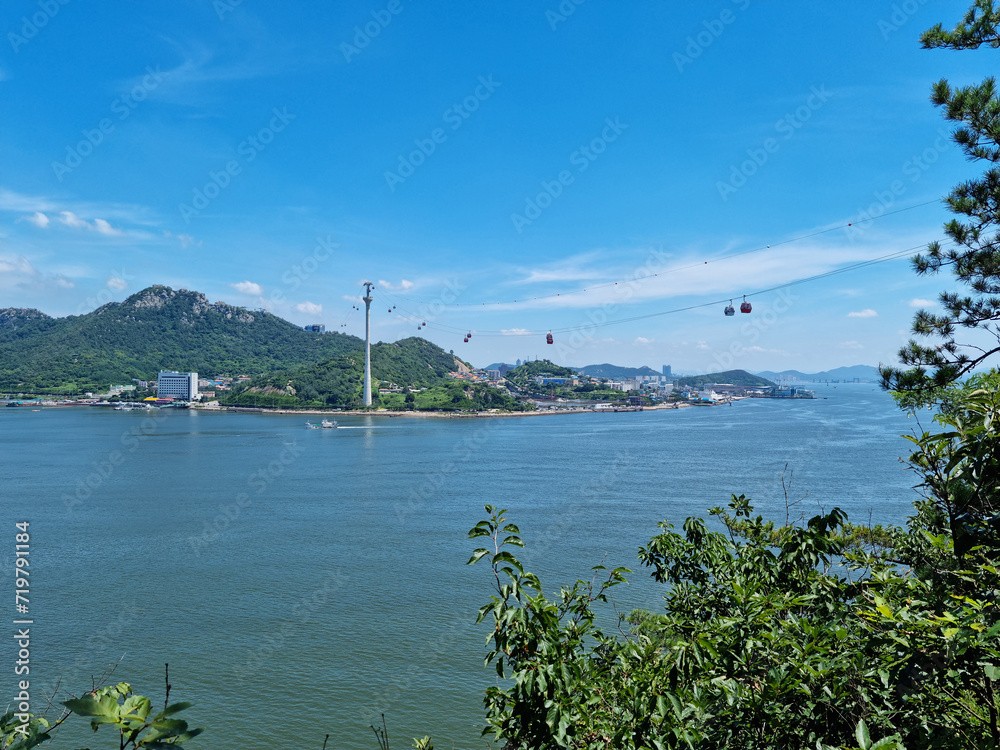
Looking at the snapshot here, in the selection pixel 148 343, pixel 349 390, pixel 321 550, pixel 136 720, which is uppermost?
pixel 148 343

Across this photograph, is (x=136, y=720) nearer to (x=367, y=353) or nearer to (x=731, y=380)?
(x=367, y=353)

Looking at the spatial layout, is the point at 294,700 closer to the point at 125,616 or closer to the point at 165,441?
the point at 125,616

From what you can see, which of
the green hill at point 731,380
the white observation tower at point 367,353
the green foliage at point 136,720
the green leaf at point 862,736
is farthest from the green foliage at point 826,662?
the green hill at point 731,380

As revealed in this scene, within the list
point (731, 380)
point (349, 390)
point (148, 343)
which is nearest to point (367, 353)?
point (349, 390)

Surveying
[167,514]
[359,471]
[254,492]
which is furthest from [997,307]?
[359,471]

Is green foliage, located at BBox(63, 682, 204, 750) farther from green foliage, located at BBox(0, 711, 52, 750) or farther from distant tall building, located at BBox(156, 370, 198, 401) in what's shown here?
distant tall building, located at BBox(156, 370, 198, 401)
